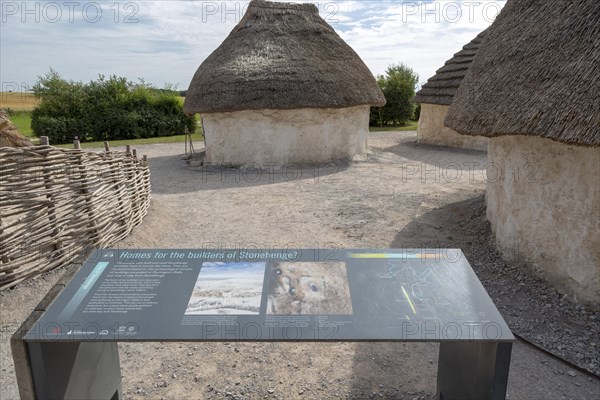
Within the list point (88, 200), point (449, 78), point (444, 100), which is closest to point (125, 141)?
point (444, 100)

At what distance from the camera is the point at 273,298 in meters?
2.30

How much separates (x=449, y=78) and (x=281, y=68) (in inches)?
263

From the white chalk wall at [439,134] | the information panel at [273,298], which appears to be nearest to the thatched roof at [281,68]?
the white chalk wall at [439,134]

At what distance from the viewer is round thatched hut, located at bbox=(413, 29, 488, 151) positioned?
14514 mm

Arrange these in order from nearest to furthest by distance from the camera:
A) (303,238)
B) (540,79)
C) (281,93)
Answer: (540,79)
(303,238)
(281,93)

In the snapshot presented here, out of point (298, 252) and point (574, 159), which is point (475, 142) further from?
point (298, 252)

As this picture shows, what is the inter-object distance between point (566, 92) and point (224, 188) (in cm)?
731

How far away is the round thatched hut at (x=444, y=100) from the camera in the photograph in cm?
1451

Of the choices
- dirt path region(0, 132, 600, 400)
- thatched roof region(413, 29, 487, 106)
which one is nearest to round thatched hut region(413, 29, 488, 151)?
thatched roof region(413, 29, 487, 106)

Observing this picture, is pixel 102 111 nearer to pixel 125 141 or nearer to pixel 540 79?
pixel 125 141

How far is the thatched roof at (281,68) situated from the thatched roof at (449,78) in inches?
111

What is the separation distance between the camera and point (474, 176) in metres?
10.7

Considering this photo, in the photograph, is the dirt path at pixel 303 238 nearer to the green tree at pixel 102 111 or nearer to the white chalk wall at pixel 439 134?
the white chalk wall at pixel 439 134

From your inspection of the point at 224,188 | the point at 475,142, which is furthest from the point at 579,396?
the point at 475,142
